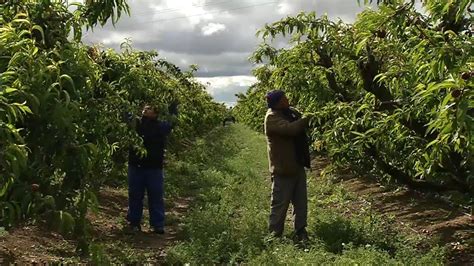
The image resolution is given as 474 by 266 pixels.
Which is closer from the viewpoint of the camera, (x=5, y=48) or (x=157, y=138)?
(x=5, y=48)

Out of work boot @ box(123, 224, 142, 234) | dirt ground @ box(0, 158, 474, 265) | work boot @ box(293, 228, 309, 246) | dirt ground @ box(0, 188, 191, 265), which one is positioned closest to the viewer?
dirt ground @ box(0, 188, 191, 265)

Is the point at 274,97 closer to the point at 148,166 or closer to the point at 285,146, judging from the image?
the point at 285,146

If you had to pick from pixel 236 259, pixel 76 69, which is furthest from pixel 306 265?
pixel 76 69

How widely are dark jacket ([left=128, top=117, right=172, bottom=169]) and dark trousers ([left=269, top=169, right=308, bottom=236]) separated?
6.07 ft

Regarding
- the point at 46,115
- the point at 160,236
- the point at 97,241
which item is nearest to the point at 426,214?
the point at 160,236

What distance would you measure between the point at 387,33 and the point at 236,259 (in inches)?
128

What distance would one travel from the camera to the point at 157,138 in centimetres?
785

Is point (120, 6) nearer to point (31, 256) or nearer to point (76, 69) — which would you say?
point (76, 69)

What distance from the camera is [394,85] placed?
15.9 ft

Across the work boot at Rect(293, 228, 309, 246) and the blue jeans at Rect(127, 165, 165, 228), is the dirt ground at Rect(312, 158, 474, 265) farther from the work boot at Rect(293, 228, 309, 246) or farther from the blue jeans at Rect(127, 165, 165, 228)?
the blue jeans at Rect(127, 165, 165, 228)

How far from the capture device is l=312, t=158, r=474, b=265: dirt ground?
6613 mm

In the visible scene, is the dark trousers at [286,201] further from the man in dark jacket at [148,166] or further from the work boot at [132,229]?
the work boot at [132,229]

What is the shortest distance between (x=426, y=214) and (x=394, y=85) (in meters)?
4.38

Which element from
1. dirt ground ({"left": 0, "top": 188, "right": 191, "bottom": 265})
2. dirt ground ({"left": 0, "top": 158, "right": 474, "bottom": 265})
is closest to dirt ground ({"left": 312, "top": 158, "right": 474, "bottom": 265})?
dirt ground ({"left": 0, "top": 158, "right": 474, "bottom": 265})
